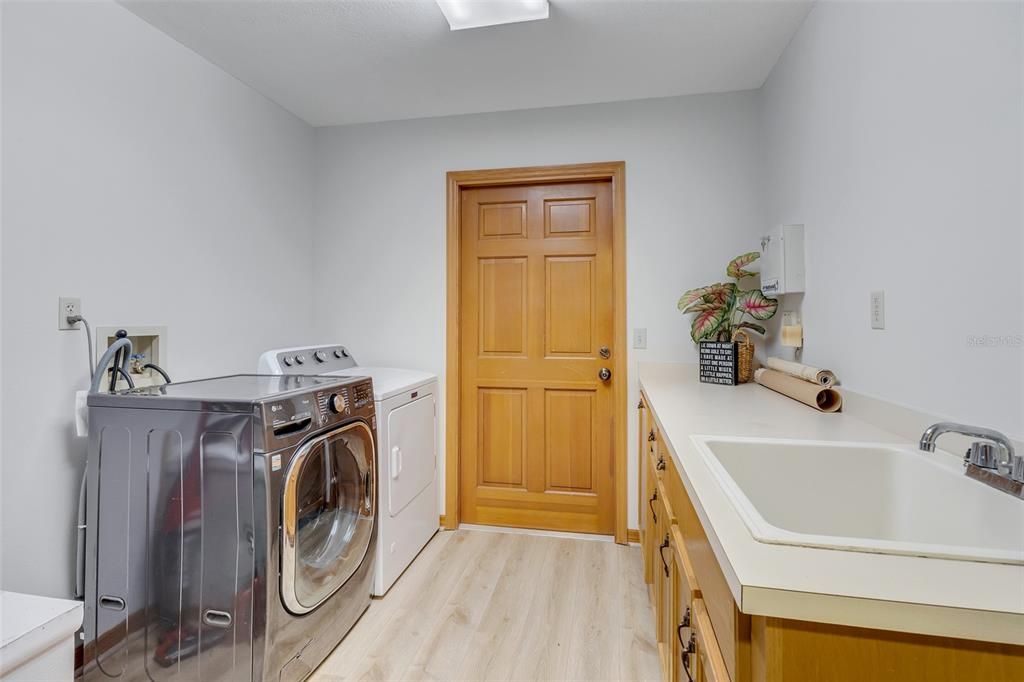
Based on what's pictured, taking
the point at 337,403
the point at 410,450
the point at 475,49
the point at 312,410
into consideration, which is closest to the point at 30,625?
the point at 312,410

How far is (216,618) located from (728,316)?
233 centimetres

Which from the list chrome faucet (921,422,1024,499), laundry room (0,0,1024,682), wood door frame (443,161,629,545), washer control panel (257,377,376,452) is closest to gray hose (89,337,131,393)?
laundry room (0,0,1024,682)

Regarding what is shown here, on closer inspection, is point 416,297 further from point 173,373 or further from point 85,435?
point 85,435

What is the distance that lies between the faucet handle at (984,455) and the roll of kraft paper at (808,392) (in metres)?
0.74

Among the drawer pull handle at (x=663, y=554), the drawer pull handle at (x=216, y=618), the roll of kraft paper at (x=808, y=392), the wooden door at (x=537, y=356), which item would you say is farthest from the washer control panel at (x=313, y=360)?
the roll of kraft paper at (x=808, y=392)

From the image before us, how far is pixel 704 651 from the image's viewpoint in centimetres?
80

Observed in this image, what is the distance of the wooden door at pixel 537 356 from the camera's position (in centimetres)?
267

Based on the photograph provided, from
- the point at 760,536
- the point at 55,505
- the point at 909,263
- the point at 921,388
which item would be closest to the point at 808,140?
the point at 909,263

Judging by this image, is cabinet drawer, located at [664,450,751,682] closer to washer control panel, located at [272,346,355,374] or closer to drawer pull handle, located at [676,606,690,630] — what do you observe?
drawer pull handle, located at [676,606,690,630]

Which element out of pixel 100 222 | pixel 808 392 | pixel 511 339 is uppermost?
pixel 100 222

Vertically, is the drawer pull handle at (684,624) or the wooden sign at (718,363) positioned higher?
the wooden sign at (718,363)

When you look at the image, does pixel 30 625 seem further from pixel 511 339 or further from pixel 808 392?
pixel 511 339

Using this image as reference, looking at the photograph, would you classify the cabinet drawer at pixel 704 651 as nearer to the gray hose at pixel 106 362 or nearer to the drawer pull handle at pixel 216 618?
the drawer pull handle at pixel 216 618

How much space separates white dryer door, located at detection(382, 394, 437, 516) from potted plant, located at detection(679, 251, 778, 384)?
4.69 feet
